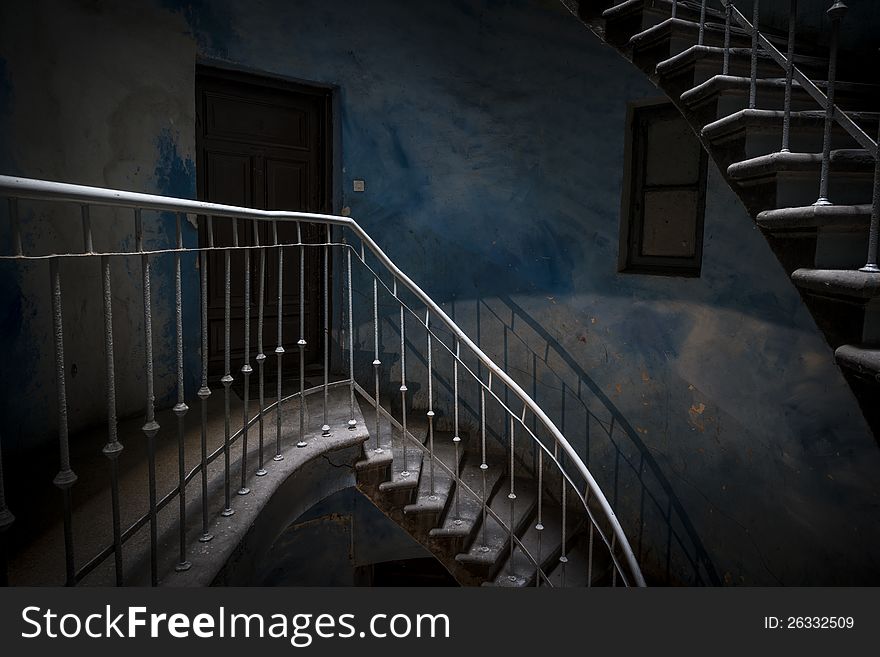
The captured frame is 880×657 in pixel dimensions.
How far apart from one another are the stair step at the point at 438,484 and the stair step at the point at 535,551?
551 mm

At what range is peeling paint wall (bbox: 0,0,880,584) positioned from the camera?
117 inches

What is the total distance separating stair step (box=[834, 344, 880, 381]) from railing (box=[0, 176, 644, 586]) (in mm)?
1330

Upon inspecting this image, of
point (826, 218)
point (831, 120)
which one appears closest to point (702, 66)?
point (831, 120)

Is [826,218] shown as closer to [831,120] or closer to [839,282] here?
[839,282]

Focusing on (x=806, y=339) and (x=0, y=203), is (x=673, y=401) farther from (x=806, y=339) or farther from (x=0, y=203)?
(x=0, y=203)

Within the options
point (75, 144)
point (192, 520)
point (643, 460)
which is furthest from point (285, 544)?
point (75, 144)

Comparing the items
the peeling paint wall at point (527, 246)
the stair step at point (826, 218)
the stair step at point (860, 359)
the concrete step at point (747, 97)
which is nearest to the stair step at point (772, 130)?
the concrete step at point (747, 97)

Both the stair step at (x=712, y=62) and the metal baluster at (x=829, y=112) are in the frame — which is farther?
the stair step at (x=712, y=62)

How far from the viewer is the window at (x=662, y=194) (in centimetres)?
369

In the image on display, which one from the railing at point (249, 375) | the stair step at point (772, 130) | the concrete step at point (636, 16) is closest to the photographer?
the railing at point (249, 375)

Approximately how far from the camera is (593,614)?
147cm

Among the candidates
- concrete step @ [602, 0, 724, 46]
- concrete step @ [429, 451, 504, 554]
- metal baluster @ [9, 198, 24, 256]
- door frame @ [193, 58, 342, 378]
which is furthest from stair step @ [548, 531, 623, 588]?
metal baluster @ [9, 198, 24, 256]

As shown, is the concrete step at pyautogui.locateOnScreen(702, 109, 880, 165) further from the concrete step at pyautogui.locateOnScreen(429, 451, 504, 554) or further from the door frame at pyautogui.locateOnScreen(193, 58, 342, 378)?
the door frame at pyautogui.locateOnScreen(193, 58, 342, 378)

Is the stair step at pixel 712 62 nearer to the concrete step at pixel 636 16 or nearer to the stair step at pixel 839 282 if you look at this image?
the concrete step at pixel 636 16
